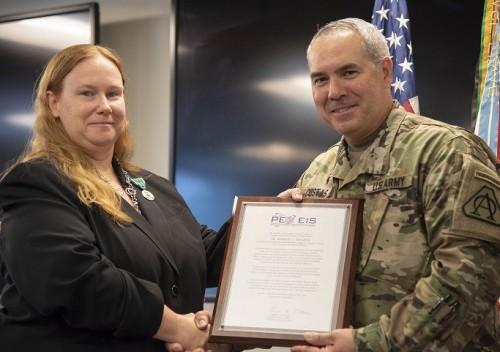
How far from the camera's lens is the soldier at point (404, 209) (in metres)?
1.48

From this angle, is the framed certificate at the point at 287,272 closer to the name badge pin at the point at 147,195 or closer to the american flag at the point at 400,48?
the name badge pin at the point at 147,195

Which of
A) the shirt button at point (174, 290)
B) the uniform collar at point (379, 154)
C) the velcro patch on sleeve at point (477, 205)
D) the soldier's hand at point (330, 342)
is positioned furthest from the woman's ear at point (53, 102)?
the velcro patch on sleeve at point (477, 205)

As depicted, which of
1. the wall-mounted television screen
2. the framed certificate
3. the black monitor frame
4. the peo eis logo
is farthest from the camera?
the wall-mounted television screen

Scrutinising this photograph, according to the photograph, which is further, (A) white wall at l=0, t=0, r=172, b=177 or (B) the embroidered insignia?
(A) white wall at l=0, t=0, r=172, b=177

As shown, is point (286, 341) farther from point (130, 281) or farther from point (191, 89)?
point (191, 89)

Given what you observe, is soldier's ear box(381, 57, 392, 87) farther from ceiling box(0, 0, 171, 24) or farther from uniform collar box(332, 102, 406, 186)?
ceiling box(0, 0, 171, 24)

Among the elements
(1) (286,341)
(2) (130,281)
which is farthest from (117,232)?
(1) (286,341)

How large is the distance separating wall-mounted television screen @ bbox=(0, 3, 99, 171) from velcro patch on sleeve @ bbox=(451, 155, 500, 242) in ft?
10.3

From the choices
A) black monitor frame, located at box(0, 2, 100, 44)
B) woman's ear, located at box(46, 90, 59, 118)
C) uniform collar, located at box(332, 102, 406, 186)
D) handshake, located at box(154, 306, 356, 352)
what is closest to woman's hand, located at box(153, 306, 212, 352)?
handshake, located at box(154, 306, 356, 352)

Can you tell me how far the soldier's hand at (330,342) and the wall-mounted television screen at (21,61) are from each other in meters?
3.03

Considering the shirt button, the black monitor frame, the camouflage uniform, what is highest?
the black monitor frame

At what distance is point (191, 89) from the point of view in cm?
383

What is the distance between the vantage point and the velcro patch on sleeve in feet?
4.85

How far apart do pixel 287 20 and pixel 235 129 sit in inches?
26.7
